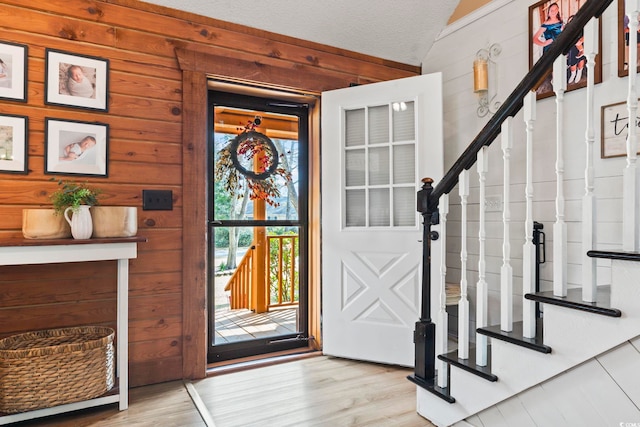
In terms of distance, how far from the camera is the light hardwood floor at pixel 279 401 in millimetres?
2043

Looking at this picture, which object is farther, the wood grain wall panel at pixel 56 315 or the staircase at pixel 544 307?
the wood grain wall panel at pixel 56 315

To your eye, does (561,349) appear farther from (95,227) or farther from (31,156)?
(31,156)

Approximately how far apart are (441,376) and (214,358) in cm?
170

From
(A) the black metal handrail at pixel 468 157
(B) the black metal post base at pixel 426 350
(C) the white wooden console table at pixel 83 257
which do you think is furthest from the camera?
(B) the black metal post base at pixel 426 350

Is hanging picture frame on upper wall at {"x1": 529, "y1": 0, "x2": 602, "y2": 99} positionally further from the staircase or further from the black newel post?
the black newel post

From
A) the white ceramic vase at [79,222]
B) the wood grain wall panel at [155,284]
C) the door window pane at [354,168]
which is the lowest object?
the wood grain wall panel at [155,284]

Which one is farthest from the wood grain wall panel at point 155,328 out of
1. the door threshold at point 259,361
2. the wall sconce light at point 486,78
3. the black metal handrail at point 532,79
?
the wall sconce light at point 486,78

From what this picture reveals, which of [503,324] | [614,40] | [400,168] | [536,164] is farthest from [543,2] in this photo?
[503,324]

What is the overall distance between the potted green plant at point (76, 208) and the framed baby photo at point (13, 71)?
596mm

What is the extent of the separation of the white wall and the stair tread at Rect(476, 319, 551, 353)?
0.91 meters

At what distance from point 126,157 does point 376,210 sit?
1725mm

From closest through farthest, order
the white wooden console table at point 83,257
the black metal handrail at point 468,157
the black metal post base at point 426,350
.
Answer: the black metal handrail at point 468,157 < the white wooden console table at point 83,257 < the black metal post base at point 426,350

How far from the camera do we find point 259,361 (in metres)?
2.95

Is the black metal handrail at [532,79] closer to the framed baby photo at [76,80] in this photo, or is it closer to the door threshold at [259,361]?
the door threshold at [259,361]
